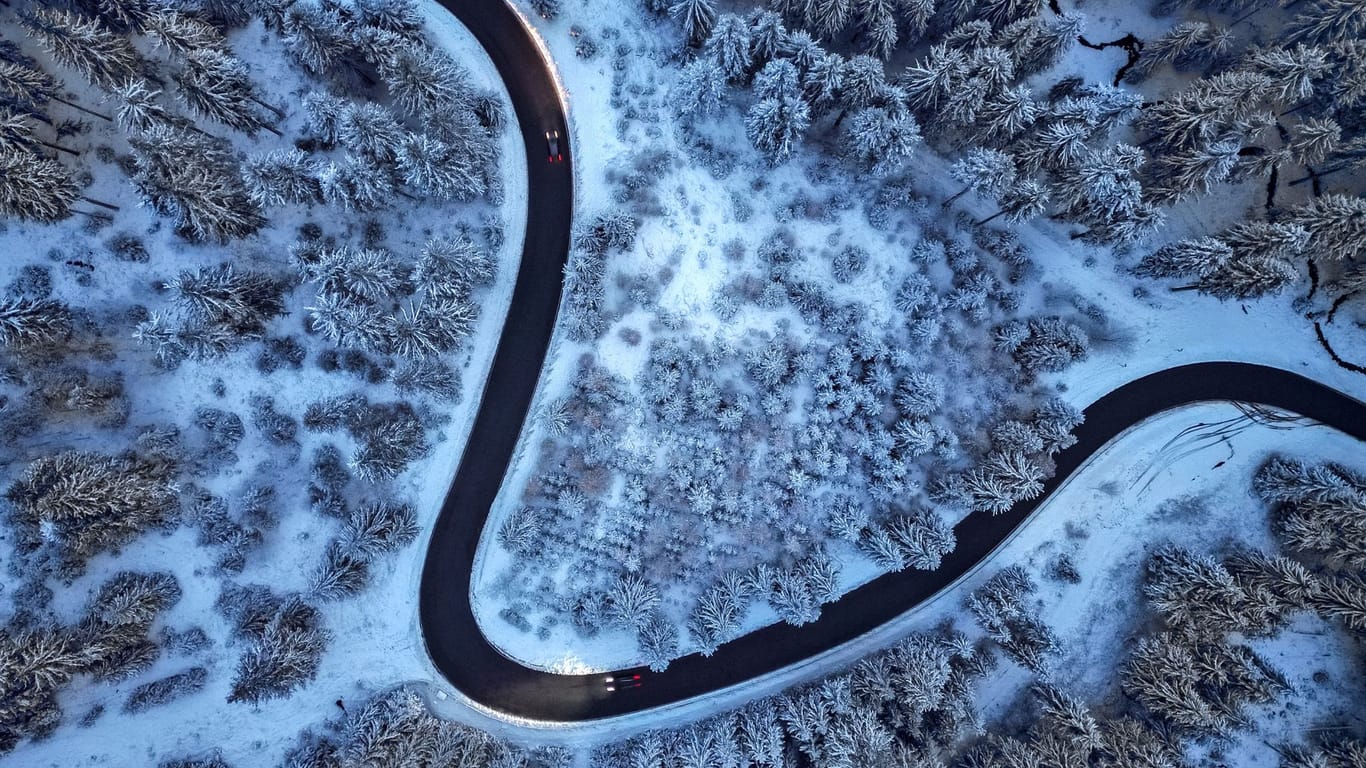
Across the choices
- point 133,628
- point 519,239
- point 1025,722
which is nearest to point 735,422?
point 519,239

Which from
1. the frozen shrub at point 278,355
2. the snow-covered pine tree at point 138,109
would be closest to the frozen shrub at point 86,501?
the frozen shrub at point 278,355

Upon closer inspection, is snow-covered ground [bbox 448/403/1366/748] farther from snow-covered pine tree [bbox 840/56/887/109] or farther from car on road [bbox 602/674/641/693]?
snow-covered pine tree [bbox 840/56/887/109]

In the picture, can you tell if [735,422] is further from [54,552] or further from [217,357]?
[54,552]

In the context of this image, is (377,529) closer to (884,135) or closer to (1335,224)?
(884,135)

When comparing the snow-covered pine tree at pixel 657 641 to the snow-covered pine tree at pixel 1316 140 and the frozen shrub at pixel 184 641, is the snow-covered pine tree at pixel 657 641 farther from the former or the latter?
the snow-covered pine tree at pixel 1316 140

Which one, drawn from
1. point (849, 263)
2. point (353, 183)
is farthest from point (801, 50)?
point (353, 183)

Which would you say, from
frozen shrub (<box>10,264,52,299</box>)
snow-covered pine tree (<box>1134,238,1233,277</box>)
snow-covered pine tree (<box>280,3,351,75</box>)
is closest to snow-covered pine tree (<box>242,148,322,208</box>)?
snow-covered pine tree (<box>280,3,351,75</box>)
